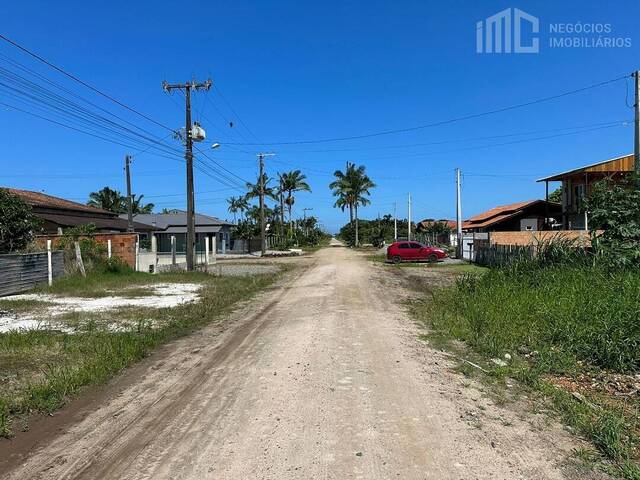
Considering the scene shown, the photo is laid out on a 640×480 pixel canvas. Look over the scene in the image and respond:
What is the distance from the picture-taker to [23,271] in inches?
628

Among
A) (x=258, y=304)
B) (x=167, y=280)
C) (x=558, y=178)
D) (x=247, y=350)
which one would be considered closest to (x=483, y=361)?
(x=247, y=350)

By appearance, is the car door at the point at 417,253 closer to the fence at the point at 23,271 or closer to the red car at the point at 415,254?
the red car at the point at 415,254

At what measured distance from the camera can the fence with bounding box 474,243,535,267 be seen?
68.7ft

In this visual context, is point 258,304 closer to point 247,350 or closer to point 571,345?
point 247,350

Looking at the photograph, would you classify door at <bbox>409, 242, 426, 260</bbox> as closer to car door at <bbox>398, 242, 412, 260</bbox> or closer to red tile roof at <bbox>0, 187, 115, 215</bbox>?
car door at <bbox>398, 242, 412, 260</bbox>

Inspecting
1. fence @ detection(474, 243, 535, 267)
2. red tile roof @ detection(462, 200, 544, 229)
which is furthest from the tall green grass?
red tile roof @ detection(462, 200, 544, 229)

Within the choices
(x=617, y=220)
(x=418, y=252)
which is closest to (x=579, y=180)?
(x=418, y=252)

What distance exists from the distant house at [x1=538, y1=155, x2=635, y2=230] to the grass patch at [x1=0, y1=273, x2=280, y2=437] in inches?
1239

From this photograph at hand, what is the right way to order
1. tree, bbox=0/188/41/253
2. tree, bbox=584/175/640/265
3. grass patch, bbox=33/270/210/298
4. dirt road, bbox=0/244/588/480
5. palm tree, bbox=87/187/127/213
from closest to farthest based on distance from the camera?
dirt road, bbox=0/244/588/480 < tree, bbox=584/175/640/265 < grass patch, bbox=33/270/210/298 < tree, bbox=0/188/41/253 < palm tree, bbox=87/187/127/213

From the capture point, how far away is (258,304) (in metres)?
13.8

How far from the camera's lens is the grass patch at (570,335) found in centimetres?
466

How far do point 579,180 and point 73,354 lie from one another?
4126 cm

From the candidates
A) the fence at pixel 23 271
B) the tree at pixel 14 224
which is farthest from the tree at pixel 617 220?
the tree at pixel 14 224

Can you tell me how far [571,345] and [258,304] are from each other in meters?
8.37
